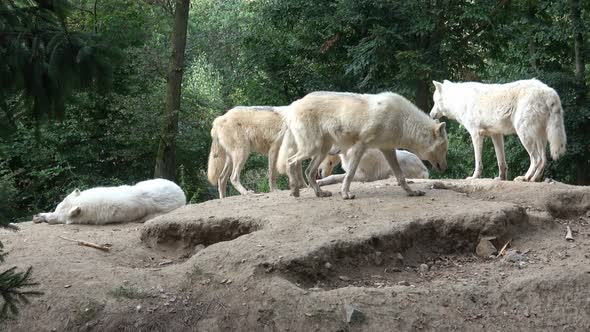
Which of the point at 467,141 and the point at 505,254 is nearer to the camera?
the point at 505,254

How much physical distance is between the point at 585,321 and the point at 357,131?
146 inches

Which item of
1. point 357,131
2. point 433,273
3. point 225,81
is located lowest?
point 225,81

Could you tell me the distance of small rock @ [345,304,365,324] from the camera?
17.3 feet

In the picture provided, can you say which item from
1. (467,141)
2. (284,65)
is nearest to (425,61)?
(467,141)

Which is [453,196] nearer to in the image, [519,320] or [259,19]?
[519,320]

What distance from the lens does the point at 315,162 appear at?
28.3ft

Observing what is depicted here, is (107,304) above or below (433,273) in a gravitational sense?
below

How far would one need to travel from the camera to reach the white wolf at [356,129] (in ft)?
27.0

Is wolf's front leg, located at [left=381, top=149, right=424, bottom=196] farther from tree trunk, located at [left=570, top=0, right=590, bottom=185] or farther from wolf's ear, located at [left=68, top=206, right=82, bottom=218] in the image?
tree trunk, located at [left=570, top=0, right=590, bottom=185]

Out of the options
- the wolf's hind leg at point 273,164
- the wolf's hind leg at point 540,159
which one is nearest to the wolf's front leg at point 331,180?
the wolf's hind leg at point 273,164

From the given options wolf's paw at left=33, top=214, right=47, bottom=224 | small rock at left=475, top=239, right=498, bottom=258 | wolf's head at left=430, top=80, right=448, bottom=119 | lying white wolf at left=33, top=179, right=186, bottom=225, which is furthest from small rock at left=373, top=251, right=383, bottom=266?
wolf's paw at left=33, top=214, right=47, bottom=224

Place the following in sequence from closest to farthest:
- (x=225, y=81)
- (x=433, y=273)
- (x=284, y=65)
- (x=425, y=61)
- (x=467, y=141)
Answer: (x=433, y=273), (x=425, y=61), (x=467, y=141), (x=284, y=65), (x=225, y=81)

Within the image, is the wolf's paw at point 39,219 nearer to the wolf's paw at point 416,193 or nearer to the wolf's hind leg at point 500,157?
the wolf's paw at point 416,193

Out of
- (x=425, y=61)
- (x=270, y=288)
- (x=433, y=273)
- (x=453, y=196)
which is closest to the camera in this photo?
(x=270, y=288)
